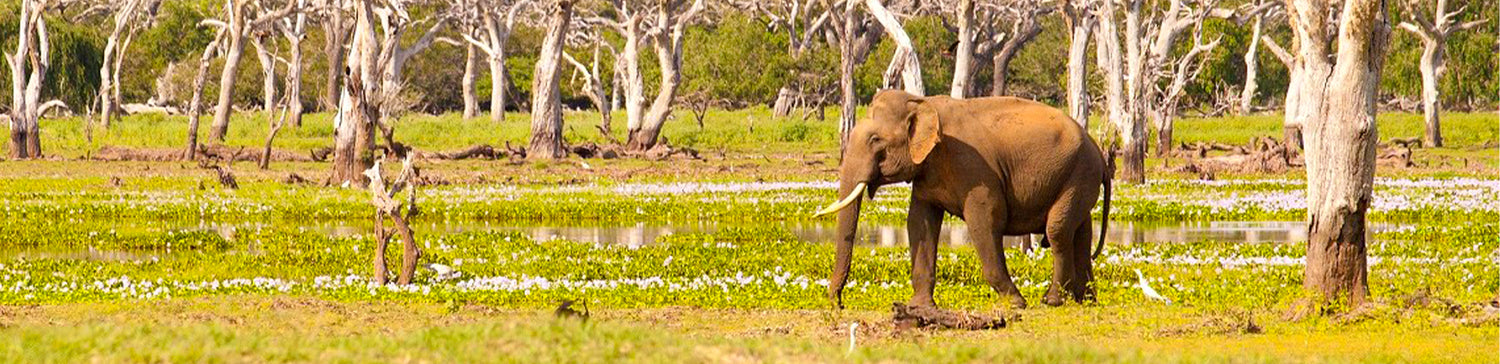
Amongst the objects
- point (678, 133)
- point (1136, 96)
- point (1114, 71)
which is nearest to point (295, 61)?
point (678, 133)

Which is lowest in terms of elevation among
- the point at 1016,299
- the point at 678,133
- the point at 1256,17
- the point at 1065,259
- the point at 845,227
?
the point at 1016,299

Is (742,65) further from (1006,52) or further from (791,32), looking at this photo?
(1006,52)

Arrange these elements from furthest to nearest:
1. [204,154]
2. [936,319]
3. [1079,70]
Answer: [204,154] < [1079,70] < [936,319]

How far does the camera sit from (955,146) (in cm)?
1705

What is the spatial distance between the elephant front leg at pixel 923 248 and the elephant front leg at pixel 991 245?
0.35 m

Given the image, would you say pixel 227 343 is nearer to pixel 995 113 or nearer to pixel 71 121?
pixel 995 113

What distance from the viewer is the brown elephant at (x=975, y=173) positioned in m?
17.0

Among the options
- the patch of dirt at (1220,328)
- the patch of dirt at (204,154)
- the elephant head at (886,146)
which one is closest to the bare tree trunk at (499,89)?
the patch of dirt at (204,154)

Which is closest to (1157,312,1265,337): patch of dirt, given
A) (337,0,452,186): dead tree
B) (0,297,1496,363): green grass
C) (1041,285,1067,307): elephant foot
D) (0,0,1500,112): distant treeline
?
(0,297,1496,363): green grass

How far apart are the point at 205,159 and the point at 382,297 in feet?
113

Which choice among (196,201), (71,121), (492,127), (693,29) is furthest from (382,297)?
(693,29)

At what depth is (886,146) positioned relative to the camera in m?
17.0

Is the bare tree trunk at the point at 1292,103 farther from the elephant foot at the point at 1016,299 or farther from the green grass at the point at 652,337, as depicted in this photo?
the green grass at the point at 652,337

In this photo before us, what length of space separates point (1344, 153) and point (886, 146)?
377cm
